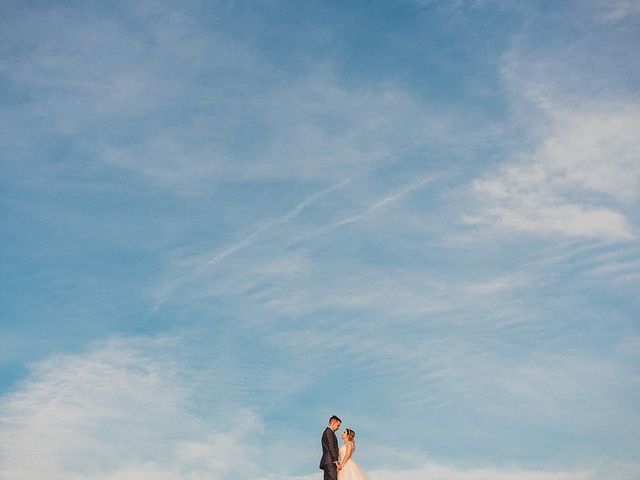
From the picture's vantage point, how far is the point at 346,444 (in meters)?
43.0

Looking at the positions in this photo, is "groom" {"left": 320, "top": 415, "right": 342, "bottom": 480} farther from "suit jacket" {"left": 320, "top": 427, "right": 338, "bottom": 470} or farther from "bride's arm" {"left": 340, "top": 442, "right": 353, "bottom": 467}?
"bride's arm" {"left": 340, "top": 442, "right": 353, "bottom": 467}

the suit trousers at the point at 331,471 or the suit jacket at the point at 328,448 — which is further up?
the suit jacket at the point at 328,448

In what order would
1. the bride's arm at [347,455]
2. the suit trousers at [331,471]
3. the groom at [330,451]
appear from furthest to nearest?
the bride's arm at [347,455]
the suit trousers at [331,471]
the groom at [330,451]

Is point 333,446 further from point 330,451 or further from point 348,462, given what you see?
point 348,462

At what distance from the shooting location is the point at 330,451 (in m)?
41.8

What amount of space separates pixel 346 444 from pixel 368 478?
7.17 ft

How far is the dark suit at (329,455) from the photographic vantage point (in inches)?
1636

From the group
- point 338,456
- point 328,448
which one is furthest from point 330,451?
point 338,456

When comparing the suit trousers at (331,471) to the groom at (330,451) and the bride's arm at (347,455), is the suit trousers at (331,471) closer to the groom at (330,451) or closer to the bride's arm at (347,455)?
the groom at (330,451)

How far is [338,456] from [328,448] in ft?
3.23

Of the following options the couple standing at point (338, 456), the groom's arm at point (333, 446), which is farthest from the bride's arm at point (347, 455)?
the groom's arm at point (333, 446)

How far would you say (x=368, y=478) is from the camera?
43281 mm

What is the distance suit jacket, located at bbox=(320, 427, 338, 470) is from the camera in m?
41.5

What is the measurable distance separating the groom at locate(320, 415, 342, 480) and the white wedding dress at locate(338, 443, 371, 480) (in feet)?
1.57
